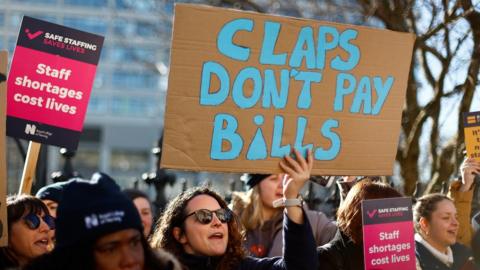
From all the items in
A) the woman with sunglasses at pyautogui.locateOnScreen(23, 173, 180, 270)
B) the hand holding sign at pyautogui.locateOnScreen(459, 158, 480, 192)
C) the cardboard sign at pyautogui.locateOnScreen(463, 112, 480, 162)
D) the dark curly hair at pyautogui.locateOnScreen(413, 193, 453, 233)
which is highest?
the cardboard sign at pyautogui.locateOnScreen(463, 112, 480, 162)

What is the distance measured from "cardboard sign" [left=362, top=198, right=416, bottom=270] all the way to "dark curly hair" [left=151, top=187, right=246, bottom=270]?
0.65m

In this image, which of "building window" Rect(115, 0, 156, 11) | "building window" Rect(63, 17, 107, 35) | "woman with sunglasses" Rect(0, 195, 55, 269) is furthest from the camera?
"building window" Rect(63, 17, 107, 35)

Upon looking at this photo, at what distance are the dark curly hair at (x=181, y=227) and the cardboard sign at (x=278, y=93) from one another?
30cm

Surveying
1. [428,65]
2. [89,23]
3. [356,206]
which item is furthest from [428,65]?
[89,23]

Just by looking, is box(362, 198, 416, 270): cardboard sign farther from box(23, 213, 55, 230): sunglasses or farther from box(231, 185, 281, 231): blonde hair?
box(23, 213, 55, 230): sunglasses

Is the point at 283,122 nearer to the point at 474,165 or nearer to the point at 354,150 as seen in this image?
the point at 354,150

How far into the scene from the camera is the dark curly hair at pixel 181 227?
423 cm

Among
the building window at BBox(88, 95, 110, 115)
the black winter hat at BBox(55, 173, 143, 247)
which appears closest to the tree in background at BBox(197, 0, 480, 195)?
the black winter hat at BBox(55, 173, 143, 247)

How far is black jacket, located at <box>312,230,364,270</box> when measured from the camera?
4574mm

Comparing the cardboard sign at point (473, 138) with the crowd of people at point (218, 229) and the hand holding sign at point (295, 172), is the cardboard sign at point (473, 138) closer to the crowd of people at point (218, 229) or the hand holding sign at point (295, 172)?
the crowd of people at point (218, 229)

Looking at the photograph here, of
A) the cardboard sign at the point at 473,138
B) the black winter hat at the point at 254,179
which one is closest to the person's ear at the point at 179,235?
the black winter hat at the point at 254,179

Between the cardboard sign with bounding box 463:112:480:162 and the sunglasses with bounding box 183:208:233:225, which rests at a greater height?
the cardboard sign with bounding box 463:112:480:162

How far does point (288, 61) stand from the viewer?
4.36 metres

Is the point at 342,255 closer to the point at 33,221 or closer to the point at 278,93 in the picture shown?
the point at 278,93
